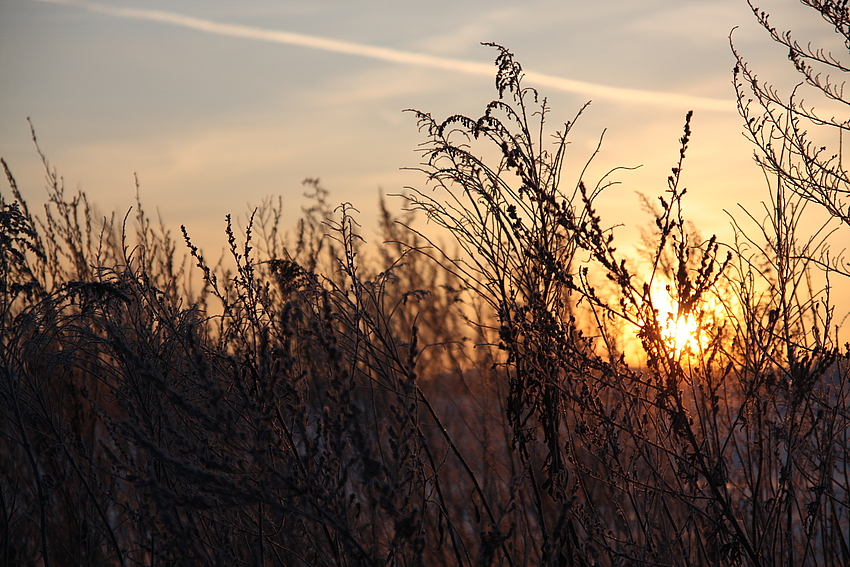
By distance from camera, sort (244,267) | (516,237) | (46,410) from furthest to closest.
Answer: (46,410) → (244,267) → (516,237)

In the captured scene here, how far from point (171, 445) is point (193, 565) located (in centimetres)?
120

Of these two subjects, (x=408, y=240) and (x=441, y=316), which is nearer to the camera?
(x=441, y=316)

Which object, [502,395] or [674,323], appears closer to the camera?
[674,323]

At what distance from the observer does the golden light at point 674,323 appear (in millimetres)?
2723

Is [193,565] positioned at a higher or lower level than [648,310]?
lower

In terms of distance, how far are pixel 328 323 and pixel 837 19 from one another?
12.1ft

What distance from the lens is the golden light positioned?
2.72 meters

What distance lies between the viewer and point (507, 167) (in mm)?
3213

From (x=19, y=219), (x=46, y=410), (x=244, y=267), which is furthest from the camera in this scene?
(x=19, y=219)

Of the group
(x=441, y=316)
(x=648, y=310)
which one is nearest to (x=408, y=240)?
(x=441, y=316)

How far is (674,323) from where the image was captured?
2721mm

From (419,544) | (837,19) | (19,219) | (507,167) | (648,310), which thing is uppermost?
(837,19)

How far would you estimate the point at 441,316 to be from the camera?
23.3 feet

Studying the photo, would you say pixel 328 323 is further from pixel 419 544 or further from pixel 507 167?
pixel 507 167
